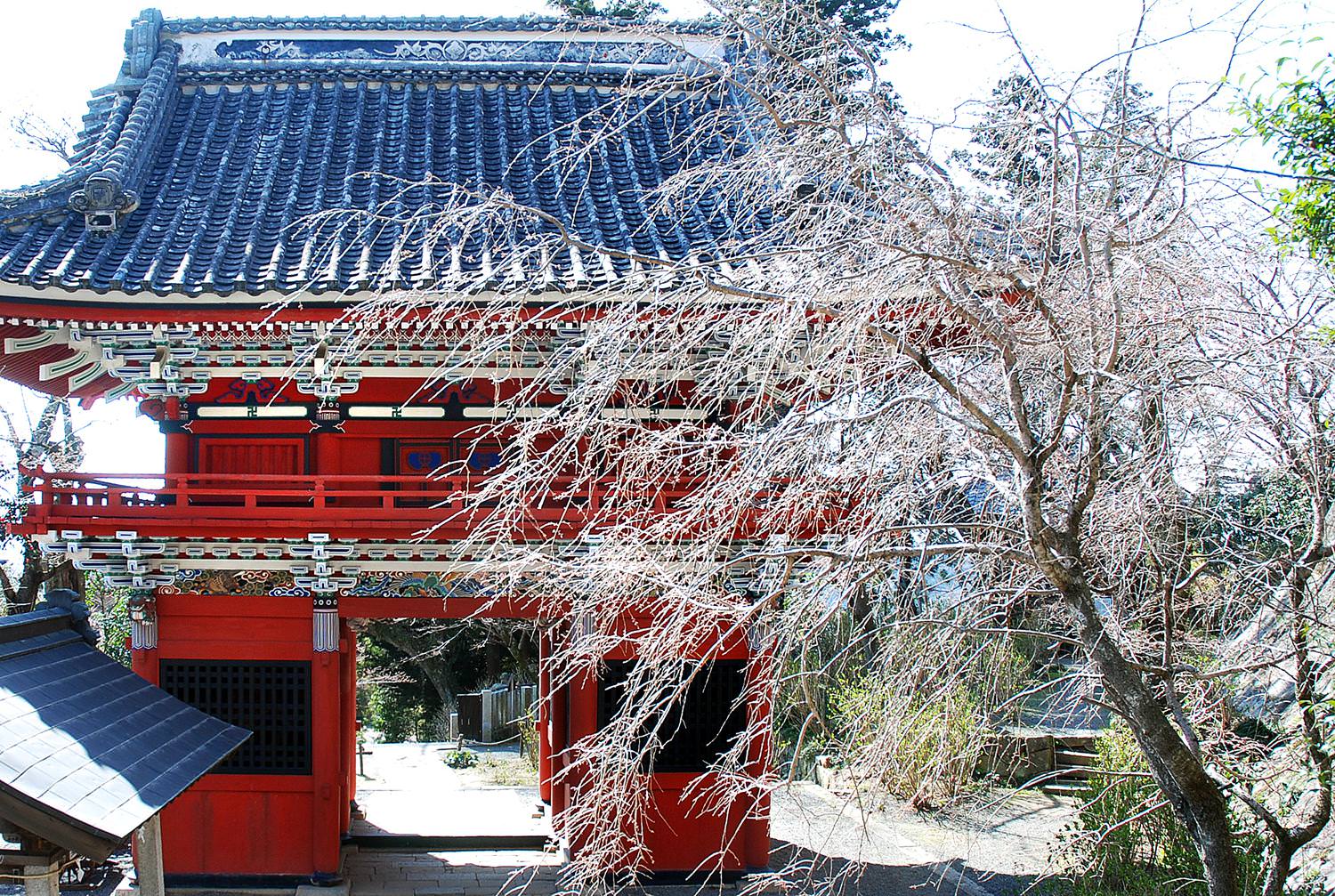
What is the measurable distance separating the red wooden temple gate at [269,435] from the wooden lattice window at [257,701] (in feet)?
0.05

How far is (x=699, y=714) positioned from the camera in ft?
28.1

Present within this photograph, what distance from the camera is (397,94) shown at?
34.9 feet

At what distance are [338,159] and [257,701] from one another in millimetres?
4593

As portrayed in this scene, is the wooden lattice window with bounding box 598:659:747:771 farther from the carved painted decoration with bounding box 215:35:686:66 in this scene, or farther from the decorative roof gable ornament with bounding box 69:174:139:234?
the carved painted decoration with bounding box 215:35:686:66

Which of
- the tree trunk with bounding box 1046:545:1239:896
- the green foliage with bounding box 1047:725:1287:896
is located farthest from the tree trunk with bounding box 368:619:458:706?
the tree trunk with bounding box 1046:545:1239:896

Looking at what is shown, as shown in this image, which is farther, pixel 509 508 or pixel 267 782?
pixel 267 782

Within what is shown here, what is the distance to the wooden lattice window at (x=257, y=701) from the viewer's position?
8086 mm

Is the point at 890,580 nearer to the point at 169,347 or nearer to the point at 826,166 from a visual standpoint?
the point at 826,166

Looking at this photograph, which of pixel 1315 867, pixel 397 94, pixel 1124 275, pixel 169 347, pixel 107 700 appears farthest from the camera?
pixel 397 94

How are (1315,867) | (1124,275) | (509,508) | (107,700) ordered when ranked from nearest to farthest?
(1124,275) → (509,508) → (107,700) → (1315,867)

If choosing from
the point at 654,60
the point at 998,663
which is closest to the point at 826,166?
the point at 998,663

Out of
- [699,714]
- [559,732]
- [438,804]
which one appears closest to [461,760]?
[438,804]

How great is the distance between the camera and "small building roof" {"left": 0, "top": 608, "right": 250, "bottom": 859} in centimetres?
436

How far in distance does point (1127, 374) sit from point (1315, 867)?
4.62m
